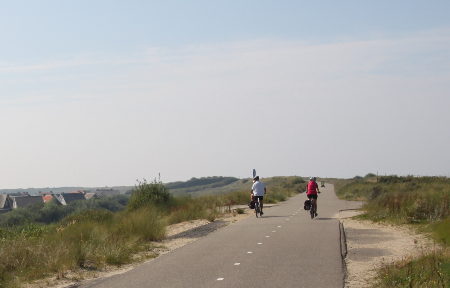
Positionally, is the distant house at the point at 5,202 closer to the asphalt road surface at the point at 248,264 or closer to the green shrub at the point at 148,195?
the green shrub at the point at 148,195

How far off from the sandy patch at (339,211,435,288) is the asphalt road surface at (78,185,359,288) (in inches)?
14.7

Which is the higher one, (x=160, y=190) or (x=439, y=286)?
(x=160, y=190)

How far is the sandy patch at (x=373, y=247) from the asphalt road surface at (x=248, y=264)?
1.22 feet

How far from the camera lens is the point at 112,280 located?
12898 mm

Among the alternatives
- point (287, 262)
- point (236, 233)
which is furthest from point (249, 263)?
point (236, 233)

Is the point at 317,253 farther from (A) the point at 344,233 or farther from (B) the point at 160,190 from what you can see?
(B) the point at 160,190

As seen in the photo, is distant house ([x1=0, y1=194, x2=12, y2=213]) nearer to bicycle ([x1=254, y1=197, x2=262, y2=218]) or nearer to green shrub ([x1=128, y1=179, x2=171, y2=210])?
green shrub ([x1=128, y1=179, x2=171, y2=210])

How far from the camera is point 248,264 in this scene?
47.0 feet

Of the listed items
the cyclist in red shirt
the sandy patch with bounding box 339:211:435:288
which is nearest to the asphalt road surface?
the sandy patch with bounding box 339:211:435:288

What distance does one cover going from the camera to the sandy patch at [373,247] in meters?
13.6

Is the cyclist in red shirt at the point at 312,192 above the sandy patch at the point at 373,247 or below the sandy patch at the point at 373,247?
above

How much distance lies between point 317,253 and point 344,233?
602 centimetres

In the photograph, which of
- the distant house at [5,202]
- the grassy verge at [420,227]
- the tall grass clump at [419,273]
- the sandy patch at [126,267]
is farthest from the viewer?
the distant house at [5,202]

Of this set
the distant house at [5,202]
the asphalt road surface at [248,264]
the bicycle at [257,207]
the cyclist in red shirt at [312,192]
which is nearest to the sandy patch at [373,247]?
the asphalt road surface at [248,264]
